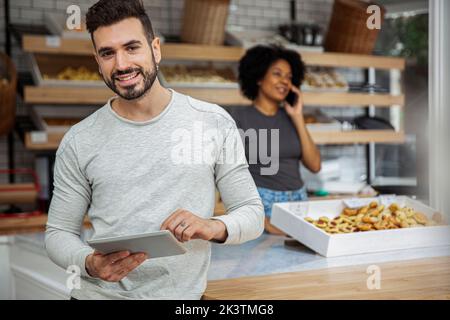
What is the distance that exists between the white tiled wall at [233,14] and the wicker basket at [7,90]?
1.22ft

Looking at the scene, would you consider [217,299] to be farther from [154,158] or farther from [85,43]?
[85,43]

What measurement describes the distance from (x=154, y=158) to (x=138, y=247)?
209 millimetres

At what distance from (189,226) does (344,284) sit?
49 cm

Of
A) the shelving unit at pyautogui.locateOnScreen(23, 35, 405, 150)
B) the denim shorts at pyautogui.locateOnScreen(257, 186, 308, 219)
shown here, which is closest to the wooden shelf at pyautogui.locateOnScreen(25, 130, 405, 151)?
the shelving unit at pyautogui.locateOnScreen(23, 35, 405, 150)

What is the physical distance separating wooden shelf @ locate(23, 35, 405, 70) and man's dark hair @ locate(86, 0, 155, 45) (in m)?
1.88

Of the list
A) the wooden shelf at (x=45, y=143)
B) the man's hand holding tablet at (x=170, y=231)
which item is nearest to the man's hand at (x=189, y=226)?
the man's hand holding tablet at (x=170, y=231)

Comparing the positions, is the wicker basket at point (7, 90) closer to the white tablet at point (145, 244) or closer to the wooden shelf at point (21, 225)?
the wooden shelf at point (21, 225)

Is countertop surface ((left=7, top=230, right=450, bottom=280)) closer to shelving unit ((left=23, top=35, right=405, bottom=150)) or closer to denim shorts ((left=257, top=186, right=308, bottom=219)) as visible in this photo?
denim shorts ((left=257, top=186, right=308, bottom=219))

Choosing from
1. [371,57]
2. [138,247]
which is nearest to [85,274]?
[138,247]

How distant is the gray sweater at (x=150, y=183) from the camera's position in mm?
1476

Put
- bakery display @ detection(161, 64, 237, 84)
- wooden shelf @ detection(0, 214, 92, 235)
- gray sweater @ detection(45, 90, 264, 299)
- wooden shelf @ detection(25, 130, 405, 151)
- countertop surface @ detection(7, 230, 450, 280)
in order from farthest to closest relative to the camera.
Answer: wooden shelf @ detection(25, 130, 405, 151) → bakery display @ detection(161, 64, 237, 84) → wooden shelf @ detection(0, 214, 92, 235) → countertop surface @ detection(7, 230, 450, 280) → gray sweater @ detection(45, 90, 264, 299)

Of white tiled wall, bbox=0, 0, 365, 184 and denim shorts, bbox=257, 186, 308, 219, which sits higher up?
white tiled wall, bbox=0, 0, 365, 184

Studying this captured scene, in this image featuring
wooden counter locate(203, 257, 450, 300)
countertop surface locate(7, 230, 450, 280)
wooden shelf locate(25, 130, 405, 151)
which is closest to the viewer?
wooden counter locate(203, 257, 450, 300)

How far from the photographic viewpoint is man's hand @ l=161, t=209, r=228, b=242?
1.37 meters
